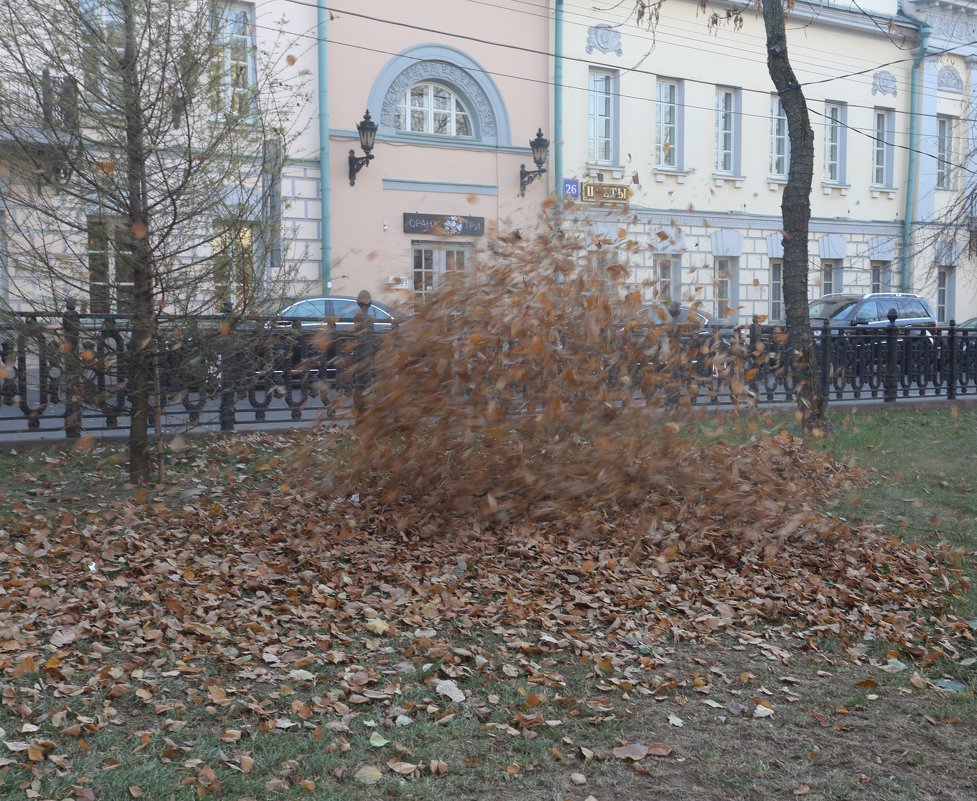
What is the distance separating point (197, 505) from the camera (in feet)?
24.0

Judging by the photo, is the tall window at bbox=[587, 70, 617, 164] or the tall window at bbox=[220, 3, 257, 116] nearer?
the tall window at bbox=[220, 3, 257, 116]

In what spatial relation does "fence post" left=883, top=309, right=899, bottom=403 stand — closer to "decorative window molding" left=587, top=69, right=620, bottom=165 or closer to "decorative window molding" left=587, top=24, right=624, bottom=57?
"decorative window molding" left=587, top=69, right=620, bottom=165

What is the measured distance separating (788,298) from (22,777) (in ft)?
30.4

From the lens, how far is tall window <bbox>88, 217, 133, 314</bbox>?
23.4ft

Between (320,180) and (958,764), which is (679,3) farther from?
(958,764)

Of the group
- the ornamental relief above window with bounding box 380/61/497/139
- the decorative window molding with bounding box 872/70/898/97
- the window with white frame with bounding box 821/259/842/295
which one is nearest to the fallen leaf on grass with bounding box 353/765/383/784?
the ornamental relief above window with bounding box 380/61/497/139

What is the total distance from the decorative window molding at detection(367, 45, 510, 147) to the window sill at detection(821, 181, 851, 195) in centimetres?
931

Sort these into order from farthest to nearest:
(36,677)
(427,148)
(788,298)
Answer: (427,148) → (788,298) → (36,677)

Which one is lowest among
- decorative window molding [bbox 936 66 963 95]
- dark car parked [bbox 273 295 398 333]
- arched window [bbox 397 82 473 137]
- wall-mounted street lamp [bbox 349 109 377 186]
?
dark car parked [bbox 273 295 398 333]

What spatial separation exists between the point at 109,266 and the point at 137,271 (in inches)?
8.1

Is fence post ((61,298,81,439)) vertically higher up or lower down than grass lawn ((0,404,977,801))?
higher up

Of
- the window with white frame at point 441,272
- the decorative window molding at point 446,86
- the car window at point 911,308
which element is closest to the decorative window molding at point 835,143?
the car window at point 911,308

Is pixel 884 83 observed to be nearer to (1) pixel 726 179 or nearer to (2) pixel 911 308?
(1) pixel 726 179

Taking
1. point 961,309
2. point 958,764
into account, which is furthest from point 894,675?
point 961,309
